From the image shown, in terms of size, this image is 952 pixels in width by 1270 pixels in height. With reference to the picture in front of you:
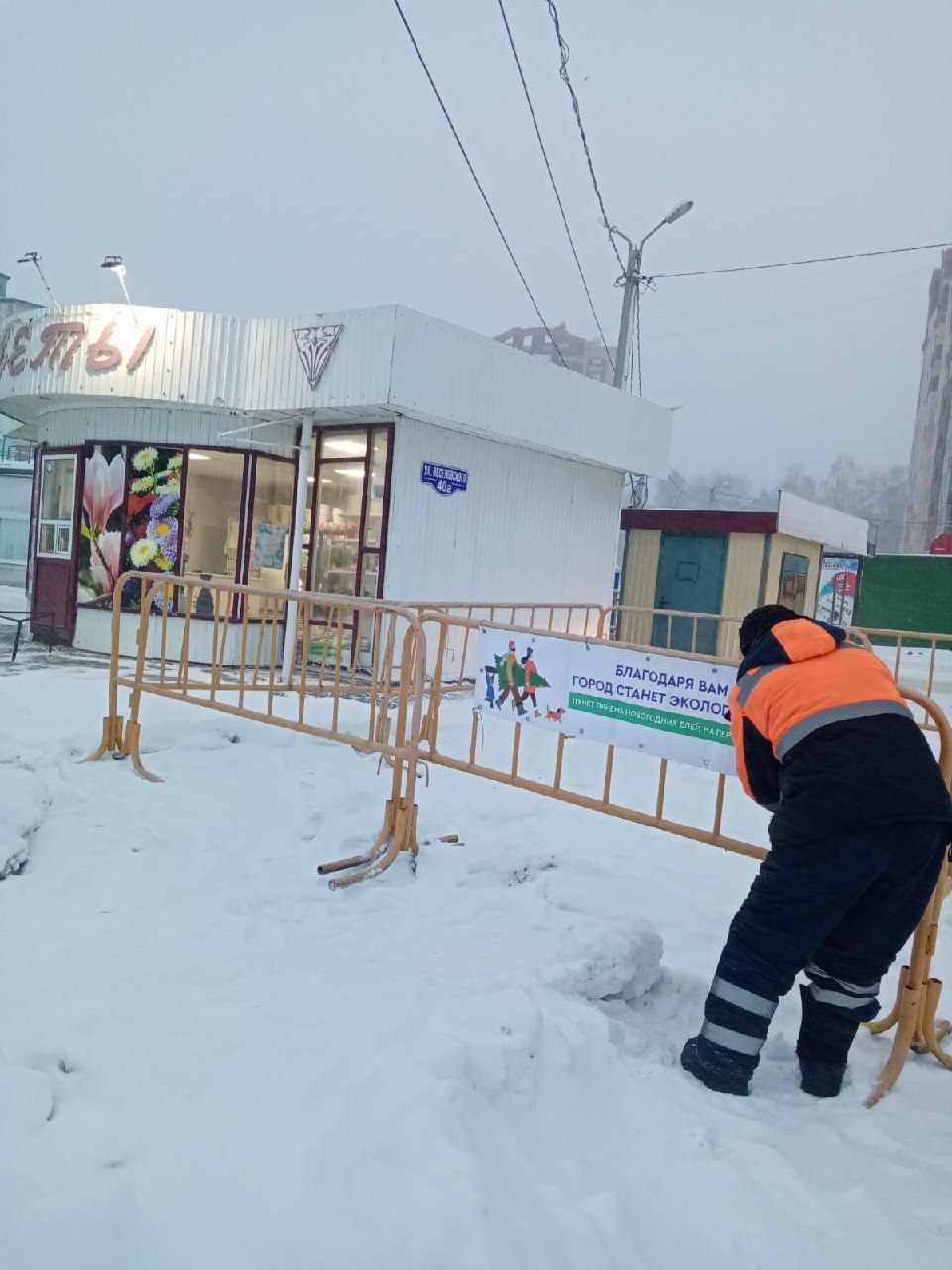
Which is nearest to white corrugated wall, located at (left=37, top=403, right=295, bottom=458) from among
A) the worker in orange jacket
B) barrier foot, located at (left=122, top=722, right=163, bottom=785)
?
barrier foot, located at (left=122, top=722, right=163, bottom=785)

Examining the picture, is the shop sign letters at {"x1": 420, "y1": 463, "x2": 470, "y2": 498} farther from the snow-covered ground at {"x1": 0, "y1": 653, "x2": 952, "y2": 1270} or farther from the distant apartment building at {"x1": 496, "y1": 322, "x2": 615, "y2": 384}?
the distant apartment building at {"x1": 496, "y1": 322, "x2": 615, "y2": 384}

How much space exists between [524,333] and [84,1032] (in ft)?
292

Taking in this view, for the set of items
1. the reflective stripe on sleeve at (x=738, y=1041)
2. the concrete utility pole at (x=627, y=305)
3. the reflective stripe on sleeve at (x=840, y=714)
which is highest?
the concrete utility pole at (x=627, y=305)

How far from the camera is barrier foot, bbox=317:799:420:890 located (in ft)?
14.6

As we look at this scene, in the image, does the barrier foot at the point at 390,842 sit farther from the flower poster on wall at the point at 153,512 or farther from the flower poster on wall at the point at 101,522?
the flower poster on wall at the point at 101,522

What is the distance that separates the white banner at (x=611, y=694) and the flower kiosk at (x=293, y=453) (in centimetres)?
493

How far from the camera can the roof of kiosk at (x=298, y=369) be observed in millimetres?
9070

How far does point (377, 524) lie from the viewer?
1013 centimetres

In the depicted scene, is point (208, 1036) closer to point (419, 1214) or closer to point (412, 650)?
point (419, 1214)

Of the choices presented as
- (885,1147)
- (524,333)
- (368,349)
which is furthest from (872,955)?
(524,333)

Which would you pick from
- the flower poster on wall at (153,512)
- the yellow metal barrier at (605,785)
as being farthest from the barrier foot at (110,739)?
the flower poster on wall at (153,512)

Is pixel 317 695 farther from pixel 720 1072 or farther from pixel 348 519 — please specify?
pixel 720 1072

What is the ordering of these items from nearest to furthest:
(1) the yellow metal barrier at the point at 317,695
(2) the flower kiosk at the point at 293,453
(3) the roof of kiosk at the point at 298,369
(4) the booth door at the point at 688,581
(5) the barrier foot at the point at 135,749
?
1. (1) the yellow metal barrier at the point at 317,695
2. (5) the barrier foot at the point at 135,749
3. (3) the roof of kiosk at the point at 298,369
4. (2) the flower kiosk at the point at 293,453
5. (4) the booth door at the point at 688,581

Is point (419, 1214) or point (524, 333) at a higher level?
point (524, 333)
